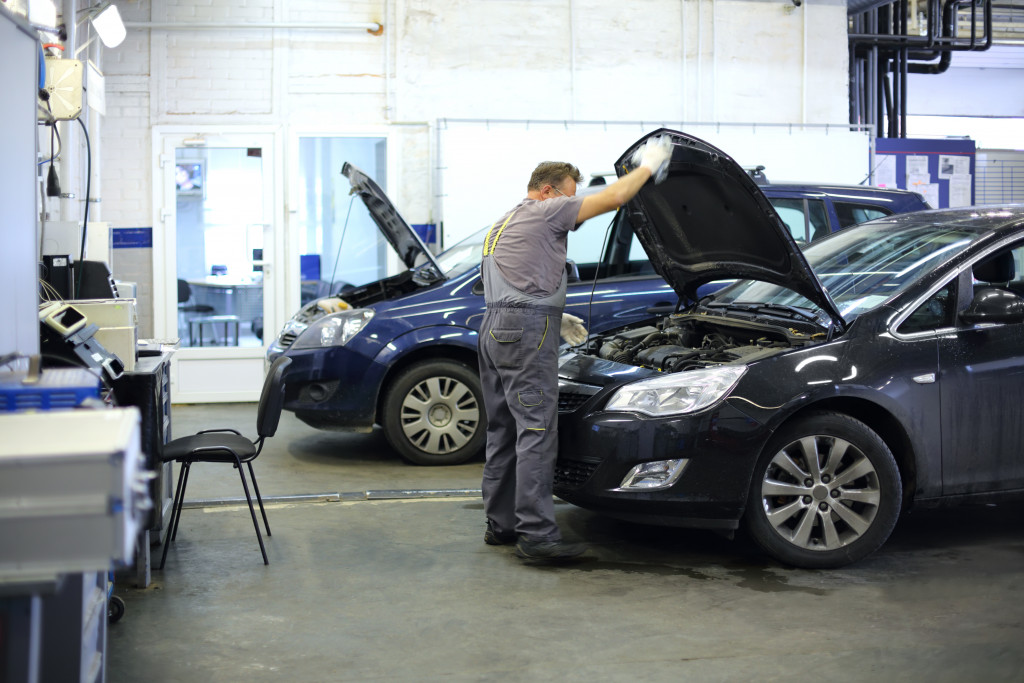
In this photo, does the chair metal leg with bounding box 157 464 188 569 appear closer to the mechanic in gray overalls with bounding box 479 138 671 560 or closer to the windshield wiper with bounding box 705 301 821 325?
the mechanic in gray overalls with bounding box 479 138 671 560

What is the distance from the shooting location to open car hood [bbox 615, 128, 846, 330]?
165 inches

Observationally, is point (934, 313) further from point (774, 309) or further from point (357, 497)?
point (357, 497)

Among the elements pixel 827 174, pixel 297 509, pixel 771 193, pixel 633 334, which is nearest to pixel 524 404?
pixel 633 334

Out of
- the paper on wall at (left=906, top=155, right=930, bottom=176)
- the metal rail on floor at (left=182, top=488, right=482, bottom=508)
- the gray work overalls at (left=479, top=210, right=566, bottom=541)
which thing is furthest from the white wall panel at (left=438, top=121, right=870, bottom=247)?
the gray work overalls at (left=479, top=210, right=566, bottom=541)

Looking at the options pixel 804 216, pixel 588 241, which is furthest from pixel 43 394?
pixel 804 216

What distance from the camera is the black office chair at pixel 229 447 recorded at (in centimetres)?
430

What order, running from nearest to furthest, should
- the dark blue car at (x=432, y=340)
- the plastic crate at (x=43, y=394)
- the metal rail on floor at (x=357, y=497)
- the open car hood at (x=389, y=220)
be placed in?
the plastic crate at (x=43, y=394) → the metal rail on floor at (x=357, y=497) → the dark blue car at (x=432, y=340) → the open car hood at (x=389, y=220)

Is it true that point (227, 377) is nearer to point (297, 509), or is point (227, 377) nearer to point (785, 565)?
point (297, 509)

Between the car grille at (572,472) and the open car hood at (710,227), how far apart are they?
1122 mm

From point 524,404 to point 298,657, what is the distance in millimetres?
1369

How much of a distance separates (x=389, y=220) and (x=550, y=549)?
3.16 metres

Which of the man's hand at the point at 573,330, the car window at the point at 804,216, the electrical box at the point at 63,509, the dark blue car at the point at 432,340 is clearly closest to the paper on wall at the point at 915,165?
the dark blue car at the point at 432,340

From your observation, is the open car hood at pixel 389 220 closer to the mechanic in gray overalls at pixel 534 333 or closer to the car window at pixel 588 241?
the car window at pixel 588 241

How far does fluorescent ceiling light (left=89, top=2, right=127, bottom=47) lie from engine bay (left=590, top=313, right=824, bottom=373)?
174 inches
